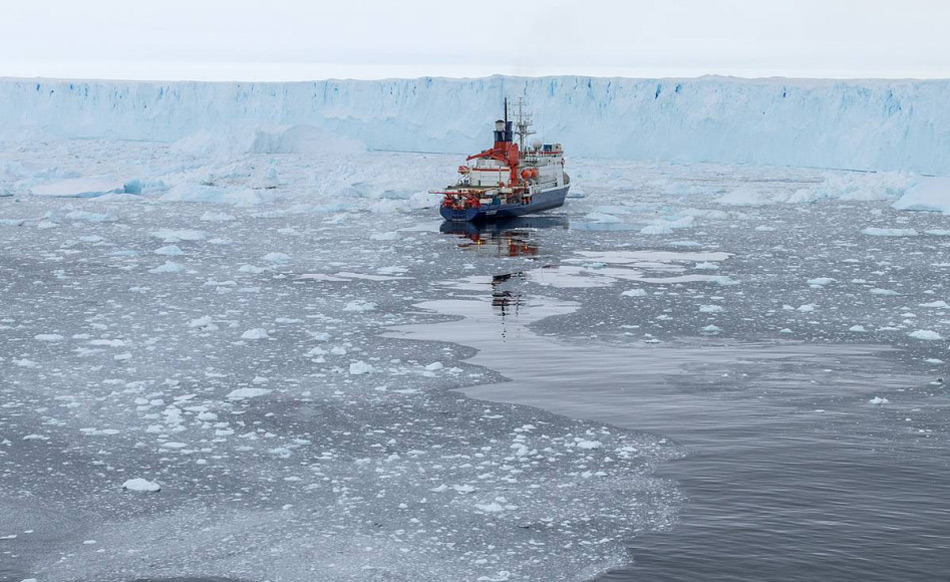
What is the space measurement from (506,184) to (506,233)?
670 cm

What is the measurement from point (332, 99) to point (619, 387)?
77.2 metres

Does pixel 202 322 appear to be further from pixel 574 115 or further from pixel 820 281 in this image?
pixel 574 115

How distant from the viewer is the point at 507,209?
3962 centimetres

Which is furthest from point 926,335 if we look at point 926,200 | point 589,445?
point 926,200

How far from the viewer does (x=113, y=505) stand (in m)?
8.09

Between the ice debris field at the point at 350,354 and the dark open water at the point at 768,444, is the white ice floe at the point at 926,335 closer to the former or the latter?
the ice debris field at the point at 350,354

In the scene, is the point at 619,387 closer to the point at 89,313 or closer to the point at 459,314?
the point at 459,314

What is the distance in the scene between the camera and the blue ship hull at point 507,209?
36.7 m

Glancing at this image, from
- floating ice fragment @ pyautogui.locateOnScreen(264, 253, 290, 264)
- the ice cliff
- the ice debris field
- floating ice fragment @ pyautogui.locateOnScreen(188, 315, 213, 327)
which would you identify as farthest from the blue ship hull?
the ice cliff

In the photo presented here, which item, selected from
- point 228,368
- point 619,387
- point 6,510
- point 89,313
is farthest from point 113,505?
point 89,313

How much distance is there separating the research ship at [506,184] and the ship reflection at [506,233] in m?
0.42

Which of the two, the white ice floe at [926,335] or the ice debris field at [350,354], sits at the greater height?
the white ice floe at [926,335]

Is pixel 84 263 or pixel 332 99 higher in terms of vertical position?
pixel 332 99

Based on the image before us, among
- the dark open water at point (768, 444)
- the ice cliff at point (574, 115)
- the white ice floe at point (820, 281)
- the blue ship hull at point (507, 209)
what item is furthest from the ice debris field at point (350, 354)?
the ice cliff at point (574, 115)
